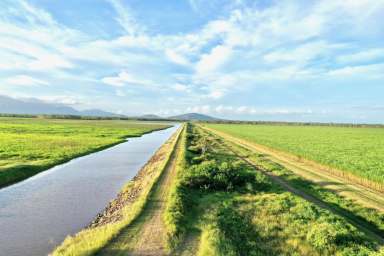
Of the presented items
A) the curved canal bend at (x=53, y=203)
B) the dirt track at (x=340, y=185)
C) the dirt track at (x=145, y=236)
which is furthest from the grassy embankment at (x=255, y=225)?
the curved canal bend at (x=53, y=203)

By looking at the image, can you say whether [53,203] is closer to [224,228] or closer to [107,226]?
[107,226]

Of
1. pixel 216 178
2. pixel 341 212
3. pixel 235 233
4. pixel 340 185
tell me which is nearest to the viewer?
pixel 235 233

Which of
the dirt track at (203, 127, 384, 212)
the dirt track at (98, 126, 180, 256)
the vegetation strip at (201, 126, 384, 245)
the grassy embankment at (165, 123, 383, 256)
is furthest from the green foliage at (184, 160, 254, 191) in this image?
the dirt track at (203, 127, 384, 212)

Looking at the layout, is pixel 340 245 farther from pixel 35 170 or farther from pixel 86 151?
pixel 86 151

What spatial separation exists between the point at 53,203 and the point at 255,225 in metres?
11.4

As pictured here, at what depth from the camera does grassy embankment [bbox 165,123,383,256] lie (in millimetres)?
10797

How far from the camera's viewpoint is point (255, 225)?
13.1 metres

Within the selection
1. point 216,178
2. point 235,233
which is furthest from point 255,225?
point 216,178

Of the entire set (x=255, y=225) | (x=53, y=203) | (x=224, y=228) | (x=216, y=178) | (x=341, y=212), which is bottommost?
(x=53, y=203)

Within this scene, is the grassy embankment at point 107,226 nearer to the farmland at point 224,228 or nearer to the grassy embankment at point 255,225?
the farmland at point 224,228

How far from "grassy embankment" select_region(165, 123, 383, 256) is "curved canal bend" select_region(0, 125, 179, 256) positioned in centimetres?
470

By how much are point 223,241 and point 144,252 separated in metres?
2.81

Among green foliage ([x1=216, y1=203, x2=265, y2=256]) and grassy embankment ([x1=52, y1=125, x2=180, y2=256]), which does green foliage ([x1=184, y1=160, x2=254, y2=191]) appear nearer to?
grassy embankment ([x1=52, y1=125, x2=180, y2=256])

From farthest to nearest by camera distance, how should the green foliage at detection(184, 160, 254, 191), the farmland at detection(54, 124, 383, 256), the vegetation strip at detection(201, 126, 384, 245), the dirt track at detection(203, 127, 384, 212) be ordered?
the green foliage at detection(184, 160, 254, 191) → the dirt track at detection(203, 127, 384, 212) → the vegetation strip at detection(201, 126, 384, 245) → the farmland at detection(54, 124, 383, 256)
